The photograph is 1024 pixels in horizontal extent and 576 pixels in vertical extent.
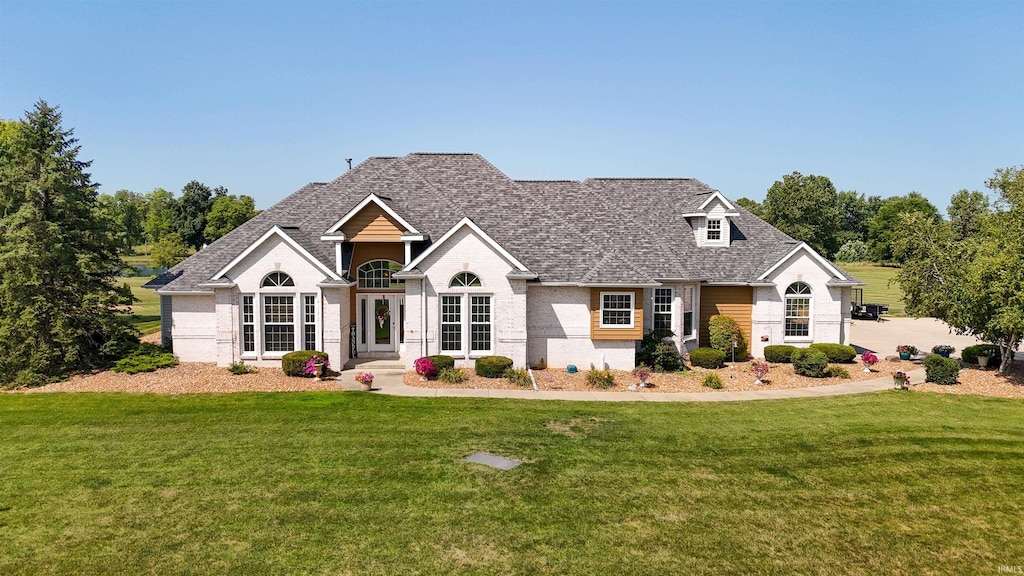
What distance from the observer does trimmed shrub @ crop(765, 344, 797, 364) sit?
2616 centimetres

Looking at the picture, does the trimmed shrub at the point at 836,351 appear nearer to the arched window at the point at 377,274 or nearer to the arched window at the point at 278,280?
the arched window at the point at 377,274

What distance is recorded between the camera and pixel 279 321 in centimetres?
2350

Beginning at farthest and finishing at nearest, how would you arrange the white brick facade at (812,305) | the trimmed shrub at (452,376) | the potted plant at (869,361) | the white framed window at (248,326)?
the white brick facade at (812,305)
the potted plant at (869,361)
the white framed window at (248,326)
the trimmed shrub at (452,376)

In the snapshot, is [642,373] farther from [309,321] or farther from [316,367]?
[309,321]

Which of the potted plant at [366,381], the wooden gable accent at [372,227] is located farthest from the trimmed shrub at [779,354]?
the potted plant at [366,381]

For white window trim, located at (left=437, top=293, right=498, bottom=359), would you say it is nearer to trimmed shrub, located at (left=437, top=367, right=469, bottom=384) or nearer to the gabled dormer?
A: trimmed shrub, located at (left=437, top=367, right=469, bottom=384)

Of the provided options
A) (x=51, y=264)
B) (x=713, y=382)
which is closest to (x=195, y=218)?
(x=51, y=264)

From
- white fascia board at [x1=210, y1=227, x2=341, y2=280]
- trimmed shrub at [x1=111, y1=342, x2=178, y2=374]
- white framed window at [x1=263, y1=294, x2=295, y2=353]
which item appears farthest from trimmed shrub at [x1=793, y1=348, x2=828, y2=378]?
trimmed shrub at [x1=111, y1=342, x2=178, y2=374]

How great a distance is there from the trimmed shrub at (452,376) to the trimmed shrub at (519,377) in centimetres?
154

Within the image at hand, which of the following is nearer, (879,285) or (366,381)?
(366,381)

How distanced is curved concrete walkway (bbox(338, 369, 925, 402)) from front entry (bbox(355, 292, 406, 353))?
4.01m

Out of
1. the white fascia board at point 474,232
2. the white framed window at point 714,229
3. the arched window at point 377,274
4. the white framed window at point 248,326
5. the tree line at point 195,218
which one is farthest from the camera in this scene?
the tree line at point 195,218

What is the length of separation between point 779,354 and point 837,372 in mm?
2837

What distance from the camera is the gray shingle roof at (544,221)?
82.1 ft
